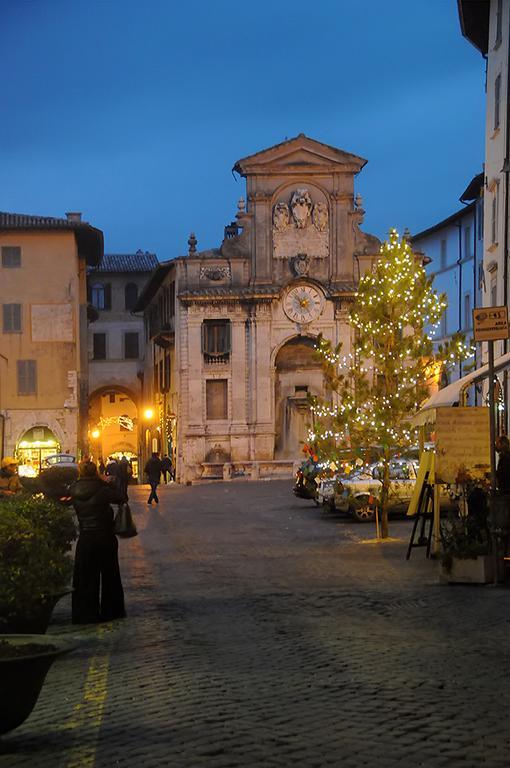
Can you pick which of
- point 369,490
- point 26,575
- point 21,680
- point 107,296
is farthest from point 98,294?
point 21,680

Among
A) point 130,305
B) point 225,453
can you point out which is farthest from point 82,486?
point 130,305

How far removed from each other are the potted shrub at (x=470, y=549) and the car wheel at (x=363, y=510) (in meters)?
13.8

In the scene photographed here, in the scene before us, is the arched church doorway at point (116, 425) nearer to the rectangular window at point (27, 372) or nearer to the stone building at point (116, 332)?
the stone building at point (116, 332)

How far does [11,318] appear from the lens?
62.5m

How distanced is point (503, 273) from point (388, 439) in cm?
886

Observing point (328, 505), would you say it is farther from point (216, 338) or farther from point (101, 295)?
point (101, 295)

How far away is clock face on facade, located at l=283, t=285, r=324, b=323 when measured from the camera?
209ft

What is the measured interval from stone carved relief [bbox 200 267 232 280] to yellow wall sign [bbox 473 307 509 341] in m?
48.9

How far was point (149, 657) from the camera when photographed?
1131 centimetres

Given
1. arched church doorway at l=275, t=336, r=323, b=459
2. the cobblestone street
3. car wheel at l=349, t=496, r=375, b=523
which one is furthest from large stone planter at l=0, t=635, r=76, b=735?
arched church doorway at l=275, t=336, r=323, b=459

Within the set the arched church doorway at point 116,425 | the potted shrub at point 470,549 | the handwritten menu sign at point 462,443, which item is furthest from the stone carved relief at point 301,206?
the potted shrub at point 470,549

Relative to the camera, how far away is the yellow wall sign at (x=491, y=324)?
15430 millimetres

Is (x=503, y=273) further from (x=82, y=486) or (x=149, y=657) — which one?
(x=149, y=657)

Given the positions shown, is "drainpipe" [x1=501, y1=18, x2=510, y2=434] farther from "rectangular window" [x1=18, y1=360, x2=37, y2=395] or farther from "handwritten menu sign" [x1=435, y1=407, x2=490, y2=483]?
"rectangular window" [x1=18, y1=360, x2=37, y2=395]
